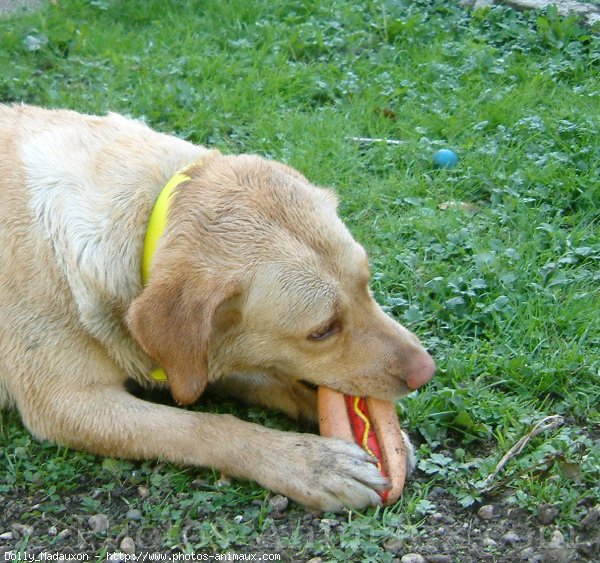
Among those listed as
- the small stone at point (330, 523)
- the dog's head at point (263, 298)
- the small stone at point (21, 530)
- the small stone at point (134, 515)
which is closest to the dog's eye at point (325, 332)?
the dog's head at point (263, 298)

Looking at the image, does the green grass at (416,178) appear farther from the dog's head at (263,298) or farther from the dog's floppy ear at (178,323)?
the dog's floppy ear at (178,323)

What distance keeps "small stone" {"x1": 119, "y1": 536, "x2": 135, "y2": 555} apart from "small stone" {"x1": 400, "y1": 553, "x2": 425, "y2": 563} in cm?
94

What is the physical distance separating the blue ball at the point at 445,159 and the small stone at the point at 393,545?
2.89m

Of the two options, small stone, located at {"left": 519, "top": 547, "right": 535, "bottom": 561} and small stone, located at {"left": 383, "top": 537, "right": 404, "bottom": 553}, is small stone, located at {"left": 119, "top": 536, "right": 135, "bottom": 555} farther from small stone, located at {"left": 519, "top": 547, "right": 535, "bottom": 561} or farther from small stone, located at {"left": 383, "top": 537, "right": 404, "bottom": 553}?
small stone, located at {"left": 519, "top": 547, "right": 535, "bottom": 561}

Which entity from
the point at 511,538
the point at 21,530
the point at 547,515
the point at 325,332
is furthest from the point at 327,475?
the point at 21,530

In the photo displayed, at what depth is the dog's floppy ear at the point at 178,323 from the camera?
354 cm

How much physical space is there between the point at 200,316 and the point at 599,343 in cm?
189

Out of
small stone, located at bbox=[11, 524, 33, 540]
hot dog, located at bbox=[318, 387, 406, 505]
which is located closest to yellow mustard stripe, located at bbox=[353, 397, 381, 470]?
hot dog, located at bbox=[318, 387, 406, 505]

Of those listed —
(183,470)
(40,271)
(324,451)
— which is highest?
(40,271)

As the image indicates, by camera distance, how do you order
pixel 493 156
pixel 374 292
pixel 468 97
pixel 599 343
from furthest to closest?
pixel 468 97, pixel 493 156, pixel 374 292, pixel 599 343

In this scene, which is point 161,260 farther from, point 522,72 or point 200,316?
point 522,72

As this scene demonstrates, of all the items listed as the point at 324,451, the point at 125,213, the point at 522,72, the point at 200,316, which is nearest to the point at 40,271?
the point at 125,213

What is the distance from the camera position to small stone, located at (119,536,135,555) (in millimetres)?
3502

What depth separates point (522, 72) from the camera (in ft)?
21.6
